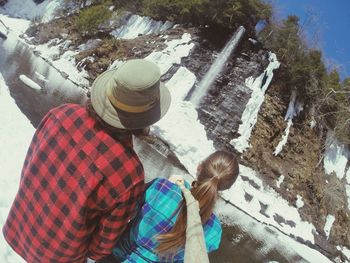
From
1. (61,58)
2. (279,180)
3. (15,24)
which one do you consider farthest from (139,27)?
(279,180)

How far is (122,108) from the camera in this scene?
5.55 ft

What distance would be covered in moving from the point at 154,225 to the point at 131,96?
2.49 feet

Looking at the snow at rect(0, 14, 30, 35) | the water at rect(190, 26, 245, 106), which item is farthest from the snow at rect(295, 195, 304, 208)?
the snow at rect(0, 14, 30, 35)

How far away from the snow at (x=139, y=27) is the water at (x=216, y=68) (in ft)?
9.82

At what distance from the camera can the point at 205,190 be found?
6.27 ft

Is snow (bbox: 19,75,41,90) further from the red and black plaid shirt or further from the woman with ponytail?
the woman with ponytail

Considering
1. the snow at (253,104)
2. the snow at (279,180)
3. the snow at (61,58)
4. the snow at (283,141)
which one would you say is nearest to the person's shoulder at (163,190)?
the snow at (279,180)

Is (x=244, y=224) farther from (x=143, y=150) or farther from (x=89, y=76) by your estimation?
(x=89, y=76)

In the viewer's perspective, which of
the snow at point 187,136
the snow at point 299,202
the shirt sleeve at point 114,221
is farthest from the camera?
the snow at point 299,202

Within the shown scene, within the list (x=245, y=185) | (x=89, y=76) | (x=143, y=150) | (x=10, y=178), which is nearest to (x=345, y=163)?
(x=245, y=185)

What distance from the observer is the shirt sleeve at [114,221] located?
1778 millimetres

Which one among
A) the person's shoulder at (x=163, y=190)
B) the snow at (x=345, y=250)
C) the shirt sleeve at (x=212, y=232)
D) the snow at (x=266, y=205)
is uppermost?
the person's shoulder at (x=163, y=190)

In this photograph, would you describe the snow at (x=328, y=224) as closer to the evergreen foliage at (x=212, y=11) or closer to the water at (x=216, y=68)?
the water at (x=216, y=68)

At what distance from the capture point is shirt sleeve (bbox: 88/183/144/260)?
178 centimetres
